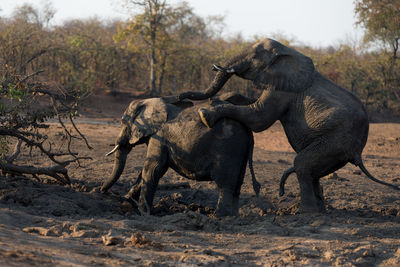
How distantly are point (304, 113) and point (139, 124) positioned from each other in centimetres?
222

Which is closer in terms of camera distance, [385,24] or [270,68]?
[270,68]

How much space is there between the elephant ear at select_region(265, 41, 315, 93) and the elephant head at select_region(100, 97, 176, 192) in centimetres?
144

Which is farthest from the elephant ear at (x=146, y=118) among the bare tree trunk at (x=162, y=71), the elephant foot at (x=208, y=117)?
the bare tree trunk at (x=162, y=71)

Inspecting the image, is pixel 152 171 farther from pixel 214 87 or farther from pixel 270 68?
pixel 270 68

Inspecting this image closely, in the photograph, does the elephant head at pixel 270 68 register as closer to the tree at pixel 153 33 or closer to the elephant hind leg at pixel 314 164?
the elephant hind leg at pixel 314 164

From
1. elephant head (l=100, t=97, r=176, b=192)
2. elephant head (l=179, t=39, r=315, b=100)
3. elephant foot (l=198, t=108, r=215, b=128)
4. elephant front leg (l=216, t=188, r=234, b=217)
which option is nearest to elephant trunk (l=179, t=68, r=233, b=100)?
elephant head (l=179, t=39, r=315, b=100)

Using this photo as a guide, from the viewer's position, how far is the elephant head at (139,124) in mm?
7066

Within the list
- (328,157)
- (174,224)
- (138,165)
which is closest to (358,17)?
(138,165)

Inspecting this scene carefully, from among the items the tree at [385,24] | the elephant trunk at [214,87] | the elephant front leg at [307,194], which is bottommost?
the elephant front leg at [307,194]

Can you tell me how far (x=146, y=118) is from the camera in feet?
23.5

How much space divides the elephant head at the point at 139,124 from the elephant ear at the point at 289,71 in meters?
1.44

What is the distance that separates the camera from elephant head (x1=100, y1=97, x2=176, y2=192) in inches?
278

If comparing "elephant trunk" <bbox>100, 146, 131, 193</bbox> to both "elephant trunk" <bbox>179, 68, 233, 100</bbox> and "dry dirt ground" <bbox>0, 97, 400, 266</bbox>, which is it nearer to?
"dry dirt ground" <bbox>0, 97, 400, 266</bbox>

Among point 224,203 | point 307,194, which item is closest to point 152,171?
point 224,203
